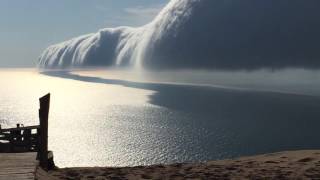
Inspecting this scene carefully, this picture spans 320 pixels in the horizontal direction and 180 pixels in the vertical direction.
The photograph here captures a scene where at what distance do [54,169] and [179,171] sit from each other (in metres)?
6.68

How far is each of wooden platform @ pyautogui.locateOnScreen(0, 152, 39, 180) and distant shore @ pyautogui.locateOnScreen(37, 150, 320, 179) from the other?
3405 millimetres

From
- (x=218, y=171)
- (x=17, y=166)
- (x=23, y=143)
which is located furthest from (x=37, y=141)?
(x=218, y=171)

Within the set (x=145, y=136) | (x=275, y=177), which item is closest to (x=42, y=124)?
(x=275, y=177)

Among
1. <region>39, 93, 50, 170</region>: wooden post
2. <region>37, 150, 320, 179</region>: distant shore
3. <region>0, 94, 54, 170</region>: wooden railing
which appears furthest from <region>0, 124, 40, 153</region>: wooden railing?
<region>37, 150, 320, 179</region>: distant shore

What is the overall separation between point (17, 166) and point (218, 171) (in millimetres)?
12443

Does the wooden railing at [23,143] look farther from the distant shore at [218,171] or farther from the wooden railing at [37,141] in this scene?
the distant shore at [218,171]

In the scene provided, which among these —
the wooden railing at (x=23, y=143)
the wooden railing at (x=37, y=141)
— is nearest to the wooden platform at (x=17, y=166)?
the wooden railing at (x=37, y=141)

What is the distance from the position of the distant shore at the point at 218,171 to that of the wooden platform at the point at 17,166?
3.40 meters

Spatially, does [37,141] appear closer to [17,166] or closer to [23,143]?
[23,143]

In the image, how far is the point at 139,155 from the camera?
13412 cm

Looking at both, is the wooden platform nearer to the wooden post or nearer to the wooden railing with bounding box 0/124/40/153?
the wooden post

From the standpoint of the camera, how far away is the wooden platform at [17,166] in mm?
15297

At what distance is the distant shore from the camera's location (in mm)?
24266

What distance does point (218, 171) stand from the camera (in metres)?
26.1
